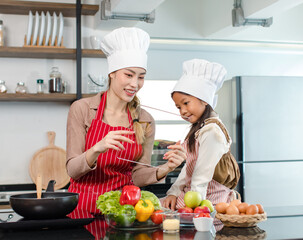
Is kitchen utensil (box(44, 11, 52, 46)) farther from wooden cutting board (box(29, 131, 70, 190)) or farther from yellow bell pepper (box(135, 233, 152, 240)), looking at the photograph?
yellow bell pepper (box(135, 233, 152, 240))

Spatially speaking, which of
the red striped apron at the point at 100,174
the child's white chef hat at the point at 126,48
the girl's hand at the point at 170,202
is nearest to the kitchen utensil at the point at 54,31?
the child's white chef hat at the point at 126,48

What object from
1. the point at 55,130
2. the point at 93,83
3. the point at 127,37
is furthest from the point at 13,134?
the point at 127,37

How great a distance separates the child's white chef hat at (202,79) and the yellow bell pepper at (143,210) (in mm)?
1095

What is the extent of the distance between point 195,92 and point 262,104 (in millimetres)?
2026

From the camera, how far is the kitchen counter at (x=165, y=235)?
146cm

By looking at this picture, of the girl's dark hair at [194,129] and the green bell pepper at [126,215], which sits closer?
the green bell pepper at [126,215]

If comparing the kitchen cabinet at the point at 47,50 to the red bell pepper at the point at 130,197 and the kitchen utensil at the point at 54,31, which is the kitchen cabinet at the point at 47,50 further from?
the red bell pepper at the point at 130,197

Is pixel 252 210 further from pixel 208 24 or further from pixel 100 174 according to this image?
pixel 208 24

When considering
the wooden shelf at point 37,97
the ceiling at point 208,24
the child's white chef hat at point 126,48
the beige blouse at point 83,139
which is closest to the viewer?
the beige blouse at point 83,139

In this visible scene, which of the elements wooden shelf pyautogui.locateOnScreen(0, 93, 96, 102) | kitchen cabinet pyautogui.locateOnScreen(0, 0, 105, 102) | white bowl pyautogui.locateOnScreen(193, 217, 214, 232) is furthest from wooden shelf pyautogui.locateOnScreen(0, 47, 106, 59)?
white bowl pyautogui.locateOnScreen(193, 217, 214, 232)

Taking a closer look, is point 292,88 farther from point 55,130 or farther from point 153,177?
point 153,177

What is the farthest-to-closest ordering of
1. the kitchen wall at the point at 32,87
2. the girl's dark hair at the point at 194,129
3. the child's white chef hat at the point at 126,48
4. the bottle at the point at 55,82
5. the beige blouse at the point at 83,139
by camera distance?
the kitchen wall at the point at 32,87, the bottle at the point at 55,82, the girl's dark hair at the point at 194,129, the child's white chef hat at the point at 126,48, the beige blouse at the point at 83,139

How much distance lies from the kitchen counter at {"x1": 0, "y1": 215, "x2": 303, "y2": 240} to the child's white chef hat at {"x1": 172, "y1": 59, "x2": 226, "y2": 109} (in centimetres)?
106

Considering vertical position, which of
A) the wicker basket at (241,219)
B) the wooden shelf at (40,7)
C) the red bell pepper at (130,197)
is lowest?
the wicker basket at (241,219)
